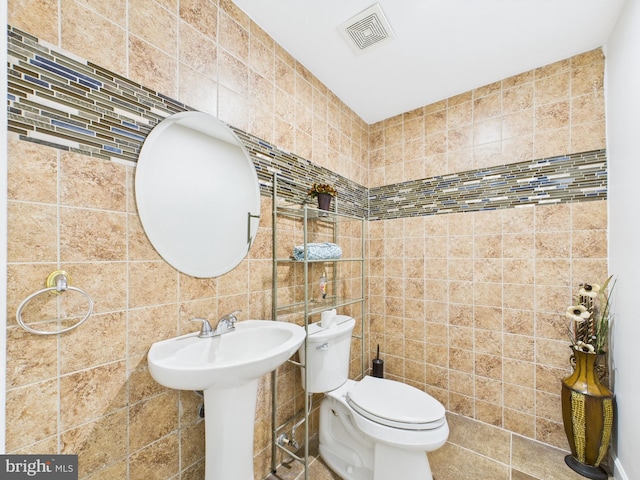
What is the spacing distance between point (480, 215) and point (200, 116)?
187 centimetres

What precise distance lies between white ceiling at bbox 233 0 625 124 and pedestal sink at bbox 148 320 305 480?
1589 millimetres

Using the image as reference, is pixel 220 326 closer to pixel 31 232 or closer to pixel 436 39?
pixel 31 232

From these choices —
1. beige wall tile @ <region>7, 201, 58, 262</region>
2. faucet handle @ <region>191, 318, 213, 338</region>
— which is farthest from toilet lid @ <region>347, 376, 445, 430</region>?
beige wall tile @ <region>7, 201, 58, 262</region>

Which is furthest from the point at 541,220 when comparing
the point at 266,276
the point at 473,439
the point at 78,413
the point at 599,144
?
the point at 78,413

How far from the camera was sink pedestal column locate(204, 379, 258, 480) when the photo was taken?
41.6 inches

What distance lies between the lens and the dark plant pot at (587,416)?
4.52 feet

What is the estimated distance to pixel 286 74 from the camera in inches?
64.5

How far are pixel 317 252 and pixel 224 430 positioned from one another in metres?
0.90

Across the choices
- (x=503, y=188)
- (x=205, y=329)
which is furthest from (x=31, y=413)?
(x=503, y=188)

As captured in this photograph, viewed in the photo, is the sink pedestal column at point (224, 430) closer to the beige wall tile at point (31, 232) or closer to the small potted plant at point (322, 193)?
the beige wall tile at point (31, 232)

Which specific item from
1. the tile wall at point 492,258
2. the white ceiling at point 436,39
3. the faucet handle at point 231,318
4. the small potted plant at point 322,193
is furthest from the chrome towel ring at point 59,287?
the tile wall at point 492,258

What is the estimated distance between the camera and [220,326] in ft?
3.80

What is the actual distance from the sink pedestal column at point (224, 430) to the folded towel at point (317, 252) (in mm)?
692

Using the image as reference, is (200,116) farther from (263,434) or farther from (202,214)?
(263,434)
